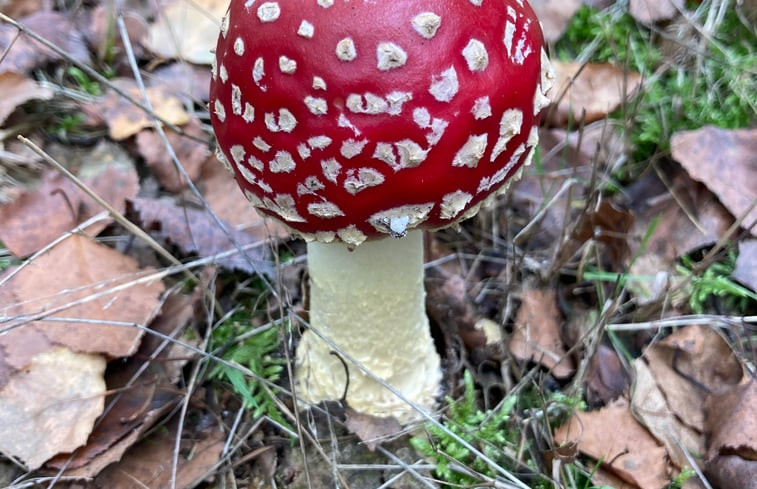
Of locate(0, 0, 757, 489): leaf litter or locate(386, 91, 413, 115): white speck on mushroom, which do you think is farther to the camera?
locate(0, 0, 757, 489): leaf litter

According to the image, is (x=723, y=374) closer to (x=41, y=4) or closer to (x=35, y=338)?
(x=35, y=338)

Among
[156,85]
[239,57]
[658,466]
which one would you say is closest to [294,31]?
[239,57]

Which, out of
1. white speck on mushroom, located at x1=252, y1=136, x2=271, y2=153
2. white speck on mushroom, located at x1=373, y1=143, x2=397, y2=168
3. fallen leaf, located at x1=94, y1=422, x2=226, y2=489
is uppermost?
white speck on mushroom, located at x1=373, y1=143, x2=397, y2=168

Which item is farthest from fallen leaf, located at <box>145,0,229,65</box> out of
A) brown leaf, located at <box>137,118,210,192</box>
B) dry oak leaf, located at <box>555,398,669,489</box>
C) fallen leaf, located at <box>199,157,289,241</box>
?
dry oak leaf, located at <box>555,398,669,489</box>

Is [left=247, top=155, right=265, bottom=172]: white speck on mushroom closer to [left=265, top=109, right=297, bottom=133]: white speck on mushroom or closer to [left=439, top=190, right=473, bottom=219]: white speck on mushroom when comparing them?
[left=265, top=109, right=297, bottom=133]: white speck on mushroom

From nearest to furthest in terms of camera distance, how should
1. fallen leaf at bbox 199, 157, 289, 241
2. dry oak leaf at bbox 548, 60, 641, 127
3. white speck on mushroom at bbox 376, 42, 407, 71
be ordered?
white speck on mushroom at bbox 376, 42, 407, 71, fallen leaf at bbox 199, 157, 289, 241, dry oak leaf at bbox 548, 60, 641, 127

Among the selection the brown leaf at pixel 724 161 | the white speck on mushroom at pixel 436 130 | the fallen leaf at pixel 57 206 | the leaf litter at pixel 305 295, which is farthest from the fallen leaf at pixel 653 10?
the fallen leaf at pixel 57 206

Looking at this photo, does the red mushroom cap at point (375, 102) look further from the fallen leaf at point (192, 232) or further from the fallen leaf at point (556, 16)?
the fallen leaf at point (556, 16)
